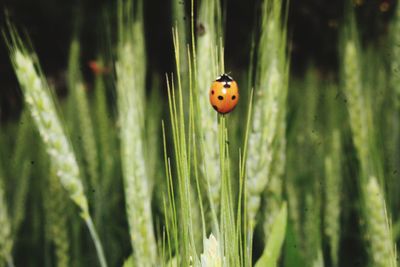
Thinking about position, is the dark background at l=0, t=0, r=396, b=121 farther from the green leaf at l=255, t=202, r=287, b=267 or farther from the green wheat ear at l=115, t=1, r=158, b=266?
the green leaf at l=255, t=202, r=287, b=267

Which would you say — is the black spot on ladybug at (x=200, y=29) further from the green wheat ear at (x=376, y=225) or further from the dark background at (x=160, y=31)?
the dark background at (x=160, y=31)

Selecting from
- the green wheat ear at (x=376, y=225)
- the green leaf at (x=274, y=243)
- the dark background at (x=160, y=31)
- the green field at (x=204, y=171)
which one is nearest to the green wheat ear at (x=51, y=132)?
the green field at (x=204, y=171)

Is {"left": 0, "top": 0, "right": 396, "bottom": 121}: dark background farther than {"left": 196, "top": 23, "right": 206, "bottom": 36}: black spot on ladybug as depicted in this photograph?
Yes

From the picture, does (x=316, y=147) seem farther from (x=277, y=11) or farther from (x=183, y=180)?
(x=183, y=180)

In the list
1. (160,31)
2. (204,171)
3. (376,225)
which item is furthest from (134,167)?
(160,31)

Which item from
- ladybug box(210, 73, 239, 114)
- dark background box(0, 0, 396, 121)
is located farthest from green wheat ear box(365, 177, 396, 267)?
dark background box(0, 0, 396, 121)

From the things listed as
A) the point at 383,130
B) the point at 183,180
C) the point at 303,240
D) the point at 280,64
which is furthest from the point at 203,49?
the point at 383,130
